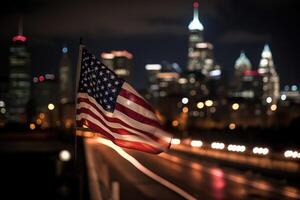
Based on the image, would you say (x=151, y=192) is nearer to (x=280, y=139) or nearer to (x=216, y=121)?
(x=280, y=139)

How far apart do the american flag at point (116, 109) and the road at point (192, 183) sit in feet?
45.6

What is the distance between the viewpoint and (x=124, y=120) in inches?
398

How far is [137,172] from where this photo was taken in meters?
37.2

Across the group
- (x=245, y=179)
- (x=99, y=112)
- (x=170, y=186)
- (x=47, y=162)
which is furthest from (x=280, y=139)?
(x=99, y=112)

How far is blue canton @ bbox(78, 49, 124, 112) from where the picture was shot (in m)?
10.0

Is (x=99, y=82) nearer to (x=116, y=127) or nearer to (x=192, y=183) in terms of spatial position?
(x=116, y=127)

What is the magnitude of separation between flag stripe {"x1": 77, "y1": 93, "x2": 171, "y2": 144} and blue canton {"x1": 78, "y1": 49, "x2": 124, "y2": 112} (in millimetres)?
92

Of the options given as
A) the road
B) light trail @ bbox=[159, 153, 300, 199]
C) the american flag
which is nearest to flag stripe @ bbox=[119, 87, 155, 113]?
the american flag

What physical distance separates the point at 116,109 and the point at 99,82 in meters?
0.53

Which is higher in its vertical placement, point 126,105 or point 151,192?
point 126,105

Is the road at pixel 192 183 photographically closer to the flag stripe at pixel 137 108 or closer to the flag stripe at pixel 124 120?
the flag stripe at pixel 124 120

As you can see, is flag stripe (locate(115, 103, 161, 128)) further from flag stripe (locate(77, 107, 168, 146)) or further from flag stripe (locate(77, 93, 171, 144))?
flag stripe (locate(77, 107, 168, 146))

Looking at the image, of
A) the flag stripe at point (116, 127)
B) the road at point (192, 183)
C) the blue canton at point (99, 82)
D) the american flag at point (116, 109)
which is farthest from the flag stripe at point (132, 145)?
the road at point (192, 183)

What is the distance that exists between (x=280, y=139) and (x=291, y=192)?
43353 millimetres
